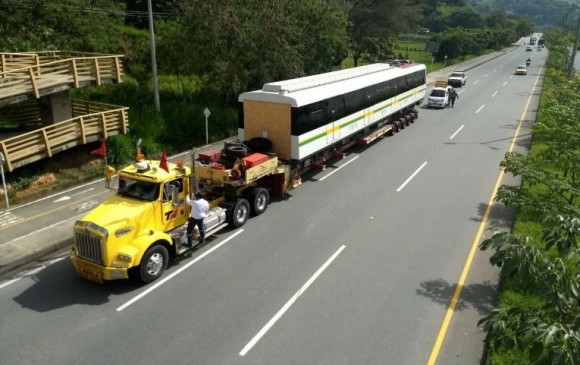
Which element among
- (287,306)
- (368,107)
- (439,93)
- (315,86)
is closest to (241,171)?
(287,306)

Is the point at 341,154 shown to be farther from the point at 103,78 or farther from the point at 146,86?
the point at 146,86

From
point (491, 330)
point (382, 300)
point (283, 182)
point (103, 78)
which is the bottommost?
point (382, 300)

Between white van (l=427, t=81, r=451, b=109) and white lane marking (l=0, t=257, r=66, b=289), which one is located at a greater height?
white van (l=427, t=81, r=451, b=109)

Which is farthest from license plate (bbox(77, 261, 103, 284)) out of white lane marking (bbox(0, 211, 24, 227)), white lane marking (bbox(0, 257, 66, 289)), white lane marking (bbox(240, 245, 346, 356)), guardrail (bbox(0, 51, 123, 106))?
guardrail (bbox(0, 51, 123, 106))

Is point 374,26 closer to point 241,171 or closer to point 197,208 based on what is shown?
point 241,171

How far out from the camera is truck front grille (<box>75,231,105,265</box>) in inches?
419

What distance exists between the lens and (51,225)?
47.8 ft

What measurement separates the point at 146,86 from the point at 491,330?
93.7 feet

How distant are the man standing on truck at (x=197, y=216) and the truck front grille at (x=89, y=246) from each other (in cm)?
230

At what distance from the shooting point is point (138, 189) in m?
11.7

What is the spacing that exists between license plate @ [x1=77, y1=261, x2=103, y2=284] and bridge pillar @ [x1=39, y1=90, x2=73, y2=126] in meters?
10.7

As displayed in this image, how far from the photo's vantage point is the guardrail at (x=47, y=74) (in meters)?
17.2

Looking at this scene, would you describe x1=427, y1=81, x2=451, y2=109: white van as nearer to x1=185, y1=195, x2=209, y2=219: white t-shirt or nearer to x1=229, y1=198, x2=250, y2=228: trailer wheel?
x1=229, y1=198, x2=250, y2=228: trailer wheel

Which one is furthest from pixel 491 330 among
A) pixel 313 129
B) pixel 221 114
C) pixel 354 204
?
pixel 221 114
